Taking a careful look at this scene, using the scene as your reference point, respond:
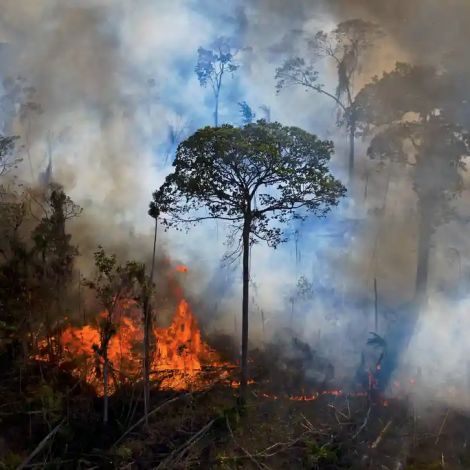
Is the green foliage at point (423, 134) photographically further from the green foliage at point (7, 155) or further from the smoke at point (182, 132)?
the green foliage at point (7, 155)

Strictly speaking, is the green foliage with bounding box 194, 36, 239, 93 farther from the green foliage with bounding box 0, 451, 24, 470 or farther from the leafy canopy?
the green foliage with bounding box 0, 451, 24, 470

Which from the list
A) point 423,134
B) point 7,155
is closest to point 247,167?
point 423,134

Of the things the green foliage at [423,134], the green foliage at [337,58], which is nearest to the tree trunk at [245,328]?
the green foliage at [423,134]

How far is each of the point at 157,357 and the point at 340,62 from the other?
14.4 meters

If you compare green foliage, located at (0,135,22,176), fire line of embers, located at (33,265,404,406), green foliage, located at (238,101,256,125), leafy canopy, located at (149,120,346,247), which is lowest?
fire line of embers, located at (33,265,404,406)

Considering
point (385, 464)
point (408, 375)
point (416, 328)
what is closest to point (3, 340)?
point (385, 464)

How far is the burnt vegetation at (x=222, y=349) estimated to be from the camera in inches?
478

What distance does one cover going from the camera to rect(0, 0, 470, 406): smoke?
18297 mm

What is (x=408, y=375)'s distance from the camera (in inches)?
599

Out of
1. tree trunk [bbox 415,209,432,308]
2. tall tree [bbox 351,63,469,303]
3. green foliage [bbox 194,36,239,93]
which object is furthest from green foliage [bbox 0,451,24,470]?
green foliage [bbox 194,36,239,93]

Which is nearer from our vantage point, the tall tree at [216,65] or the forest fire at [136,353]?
the forest fire at [136,353]

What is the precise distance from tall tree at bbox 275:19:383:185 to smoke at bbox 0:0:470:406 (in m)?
0.36

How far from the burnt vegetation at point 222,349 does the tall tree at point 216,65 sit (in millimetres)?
5663

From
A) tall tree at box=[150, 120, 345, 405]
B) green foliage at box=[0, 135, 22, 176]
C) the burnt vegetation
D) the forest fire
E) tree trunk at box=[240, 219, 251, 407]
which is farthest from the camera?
green foliage at box=[0, 135, 22, 176]
